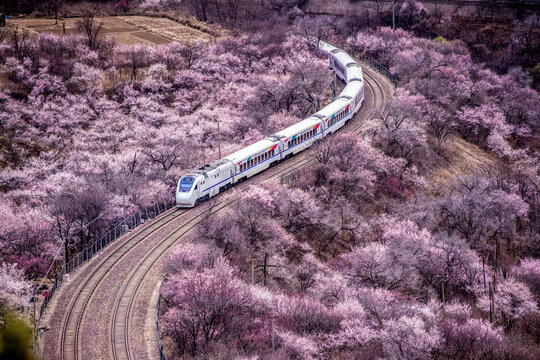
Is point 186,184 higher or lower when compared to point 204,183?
higher

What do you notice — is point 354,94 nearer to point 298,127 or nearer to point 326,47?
point 298,127

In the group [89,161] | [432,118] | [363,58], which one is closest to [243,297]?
[89,161]

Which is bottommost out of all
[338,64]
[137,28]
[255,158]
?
[338,64]

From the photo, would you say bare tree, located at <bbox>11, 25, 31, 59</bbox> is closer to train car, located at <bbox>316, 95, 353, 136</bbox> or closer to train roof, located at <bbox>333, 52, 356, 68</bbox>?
train car, located at <bbox>316, 95, 353, 136</bbox>

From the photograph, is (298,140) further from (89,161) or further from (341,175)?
(89,161)

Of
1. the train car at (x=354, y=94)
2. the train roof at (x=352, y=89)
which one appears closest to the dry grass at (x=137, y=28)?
the train roof at (x=352, y=89)

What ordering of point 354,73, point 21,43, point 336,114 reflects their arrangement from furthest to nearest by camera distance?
point 21,43, point 354,73, point 336,114

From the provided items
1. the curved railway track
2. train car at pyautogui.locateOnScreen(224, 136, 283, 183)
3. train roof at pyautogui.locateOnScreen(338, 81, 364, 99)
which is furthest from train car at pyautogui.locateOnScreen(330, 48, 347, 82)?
the curved railway track

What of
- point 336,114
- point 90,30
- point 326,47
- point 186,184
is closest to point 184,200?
point 186,184
